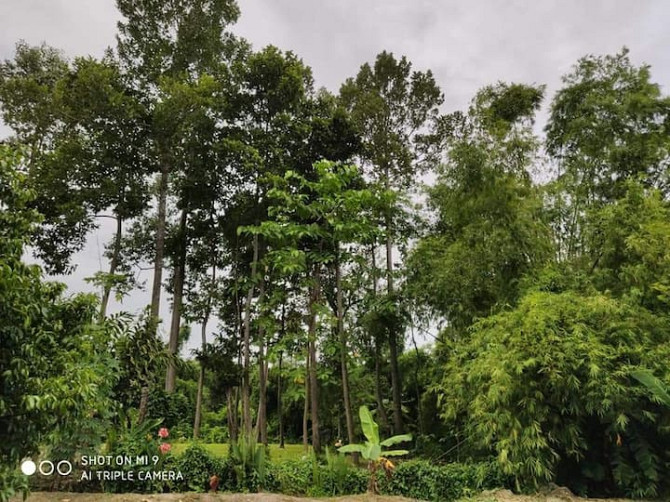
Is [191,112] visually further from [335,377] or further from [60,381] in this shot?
[60,381]

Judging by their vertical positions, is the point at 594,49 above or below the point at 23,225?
above

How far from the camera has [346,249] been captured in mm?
8883

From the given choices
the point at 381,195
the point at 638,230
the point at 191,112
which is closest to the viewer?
the point at 638,230

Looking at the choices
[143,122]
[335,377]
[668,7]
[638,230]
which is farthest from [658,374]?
[143,122]

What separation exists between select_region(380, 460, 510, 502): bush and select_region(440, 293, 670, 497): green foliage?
0.30 meters

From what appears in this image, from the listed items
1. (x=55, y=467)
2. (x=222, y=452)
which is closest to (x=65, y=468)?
(x=55, y=467)

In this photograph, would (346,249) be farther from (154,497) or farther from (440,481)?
(154,497)

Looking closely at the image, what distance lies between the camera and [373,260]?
33.8ft

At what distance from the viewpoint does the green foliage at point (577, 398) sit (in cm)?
480

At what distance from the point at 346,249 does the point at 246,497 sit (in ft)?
17.5

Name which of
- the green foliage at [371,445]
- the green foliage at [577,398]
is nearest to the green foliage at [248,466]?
the green foliage at [371,445]

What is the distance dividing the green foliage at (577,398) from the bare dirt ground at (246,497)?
0.80ft

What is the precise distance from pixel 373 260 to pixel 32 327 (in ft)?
26.8

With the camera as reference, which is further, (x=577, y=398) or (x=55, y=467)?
(x=577, y=398)
